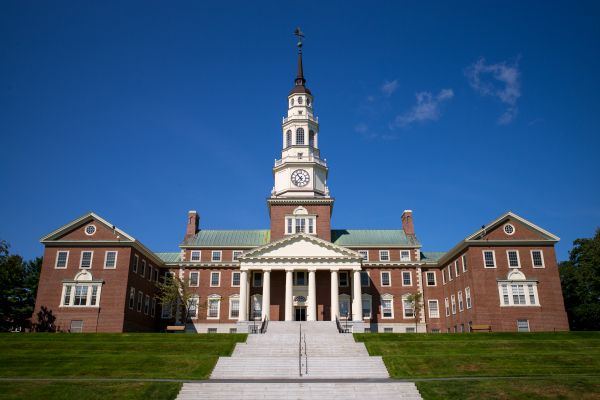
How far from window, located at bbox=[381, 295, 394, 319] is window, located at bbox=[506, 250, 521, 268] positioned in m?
14.6

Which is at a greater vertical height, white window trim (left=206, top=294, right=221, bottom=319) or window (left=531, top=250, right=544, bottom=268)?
window (left=531, top=250, right=544, bottom=268)

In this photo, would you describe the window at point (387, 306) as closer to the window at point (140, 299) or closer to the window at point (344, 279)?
the window at point (344, 279)

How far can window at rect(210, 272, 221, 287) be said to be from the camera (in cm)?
6209

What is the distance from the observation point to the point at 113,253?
172ft

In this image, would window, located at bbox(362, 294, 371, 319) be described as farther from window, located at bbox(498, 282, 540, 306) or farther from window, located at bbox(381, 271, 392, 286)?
window, located at bbox(498, 282, 540, 306)

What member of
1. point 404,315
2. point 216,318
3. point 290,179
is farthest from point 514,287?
point 216,318

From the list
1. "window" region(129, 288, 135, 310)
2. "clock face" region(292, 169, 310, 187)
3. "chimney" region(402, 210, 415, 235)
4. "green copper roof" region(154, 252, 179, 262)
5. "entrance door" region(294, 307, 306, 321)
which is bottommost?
"entrance door" region(294, 307, 306, 321)

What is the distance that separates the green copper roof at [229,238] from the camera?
64.4 m

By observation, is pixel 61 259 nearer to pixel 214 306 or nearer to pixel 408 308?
pixel 214 306

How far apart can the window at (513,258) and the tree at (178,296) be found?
31.6 metres

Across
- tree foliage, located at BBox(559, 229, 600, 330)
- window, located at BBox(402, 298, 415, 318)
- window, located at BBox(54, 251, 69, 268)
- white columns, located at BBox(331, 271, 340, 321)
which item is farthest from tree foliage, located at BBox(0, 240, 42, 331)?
tree foliage, located at BBox(559, 229, 600, 330)

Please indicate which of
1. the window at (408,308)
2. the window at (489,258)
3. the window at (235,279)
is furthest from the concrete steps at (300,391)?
the window at (235,279)

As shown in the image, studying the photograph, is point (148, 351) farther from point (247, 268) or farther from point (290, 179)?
point (290, 179)

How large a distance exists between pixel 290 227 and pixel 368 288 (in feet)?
36.3
